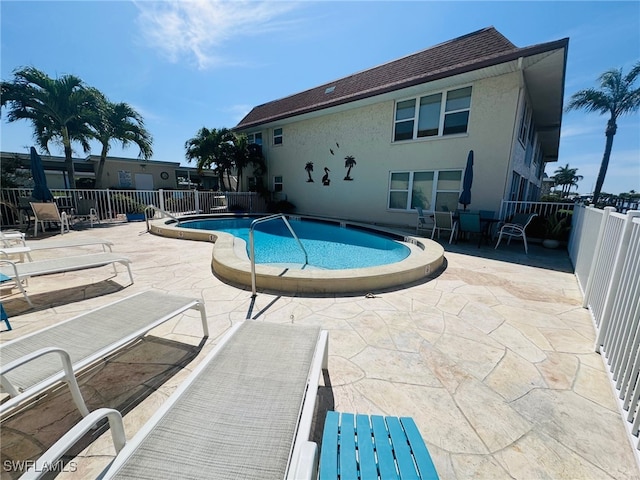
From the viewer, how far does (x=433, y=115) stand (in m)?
9.90

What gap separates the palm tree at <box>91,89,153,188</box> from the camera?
45.8ft

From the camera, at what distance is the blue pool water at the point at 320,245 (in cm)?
689

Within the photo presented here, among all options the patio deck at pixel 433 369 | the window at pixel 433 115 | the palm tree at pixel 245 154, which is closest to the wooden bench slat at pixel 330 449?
the patio deck at pixel 433 369

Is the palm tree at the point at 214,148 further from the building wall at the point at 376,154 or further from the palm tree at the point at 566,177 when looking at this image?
the palm tree at the point at 566,177

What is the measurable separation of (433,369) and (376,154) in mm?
10697

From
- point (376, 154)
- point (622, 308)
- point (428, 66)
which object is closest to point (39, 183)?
point (376, 154)

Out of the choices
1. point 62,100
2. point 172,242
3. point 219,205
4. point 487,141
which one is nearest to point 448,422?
point 172,242

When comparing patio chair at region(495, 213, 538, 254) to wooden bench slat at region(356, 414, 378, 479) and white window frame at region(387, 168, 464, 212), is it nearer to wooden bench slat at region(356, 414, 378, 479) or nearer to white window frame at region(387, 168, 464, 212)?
white window frame at region(387, 168, 464, 212)

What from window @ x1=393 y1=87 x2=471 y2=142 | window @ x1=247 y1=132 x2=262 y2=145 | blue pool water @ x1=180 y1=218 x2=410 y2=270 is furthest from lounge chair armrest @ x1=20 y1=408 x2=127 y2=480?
window @ x1=247 y1=132 x2=262 y2=145

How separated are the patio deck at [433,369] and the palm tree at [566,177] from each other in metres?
68.2

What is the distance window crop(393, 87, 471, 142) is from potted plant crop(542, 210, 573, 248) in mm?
4319

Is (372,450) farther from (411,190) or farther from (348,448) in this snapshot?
(411,190)

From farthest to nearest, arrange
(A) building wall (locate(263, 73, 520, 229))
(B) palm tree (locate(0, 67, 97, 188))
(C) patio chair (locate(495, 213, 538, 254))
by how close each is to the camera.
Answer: (B) palm tree (locate(0, 67, 97, 188)) → (A) building wall (locate(263, 73, 520, 229)) → (C) patio chair (locate(495, 213, 538, 254))

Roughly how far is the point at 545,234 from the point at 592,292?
5.77m
